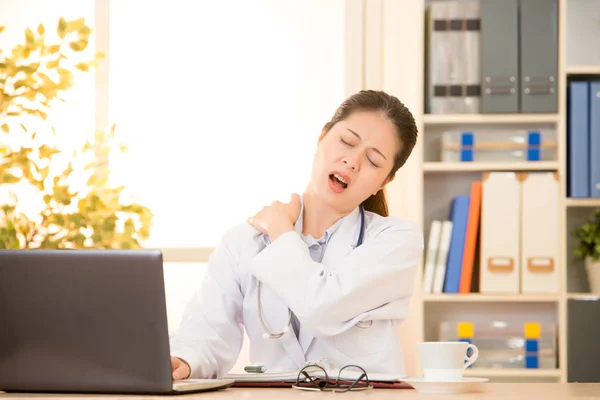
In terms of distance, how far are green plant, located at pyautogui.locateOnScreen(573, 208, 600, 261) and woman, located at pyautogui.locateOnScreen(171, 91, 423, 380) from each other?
1370 mm

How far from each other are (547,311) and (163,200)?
5.40 ft

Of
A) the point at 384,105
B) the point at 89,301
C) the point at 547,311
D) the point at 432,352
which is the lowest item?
the point at 547,311

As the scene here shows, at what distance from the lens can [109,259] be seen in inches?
43.1

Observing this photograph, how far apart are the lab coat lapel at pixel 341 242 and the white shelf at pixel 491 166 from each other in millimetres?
1306

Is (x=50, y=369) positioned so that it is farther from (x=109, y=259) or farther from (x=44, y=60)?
(x=44, y=60)

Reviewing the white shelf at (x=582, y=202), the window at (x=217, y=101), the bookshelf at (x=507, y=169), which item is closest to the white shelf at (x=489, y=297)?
the bookshelf at (x=507, y=169)

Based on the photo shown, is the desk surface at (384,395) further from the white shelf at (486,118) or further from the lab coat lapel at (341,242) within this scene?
the white shelf at (486,118)

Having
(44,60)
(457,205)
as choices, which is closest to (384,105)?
(457,205)

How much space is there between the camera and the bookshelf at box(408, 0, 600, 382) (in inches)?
121

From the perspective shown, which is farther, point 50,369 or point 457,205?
point 457,205

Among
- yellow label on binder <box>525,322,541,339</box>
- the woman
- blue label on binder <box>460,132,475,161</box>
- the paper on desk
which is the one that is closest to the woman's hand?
the woman

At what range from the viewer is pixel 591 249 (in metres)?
3.12

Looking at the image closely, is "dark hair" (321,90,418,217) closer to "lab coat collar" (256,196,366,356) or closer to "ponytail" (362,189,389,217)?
"ponytail" (362,189,389,217)

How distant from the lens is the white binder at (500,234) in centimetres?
306
